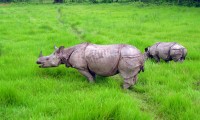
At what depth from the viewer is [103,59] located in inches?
285

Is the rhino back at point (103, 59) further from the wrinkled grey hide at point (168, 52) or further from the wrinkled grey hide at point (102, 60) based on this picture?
the wrinkled grey hide at point (168, 52)

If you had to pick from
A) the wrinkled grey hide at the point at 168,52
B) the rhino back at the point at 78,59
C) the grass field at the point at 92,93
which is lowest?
the grass field at the point at 92,93

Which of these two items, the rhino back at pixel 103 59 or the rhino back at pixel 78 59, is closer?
the rhino back at pixel 103 59

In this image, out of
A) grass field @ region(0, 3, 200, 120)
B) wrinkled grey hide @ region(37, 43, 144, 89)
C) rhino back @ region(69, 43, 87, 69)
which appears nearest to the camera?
grass field @ region(0, 3, 200, 120)

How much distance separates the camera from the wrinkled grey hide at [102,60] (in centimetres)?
701

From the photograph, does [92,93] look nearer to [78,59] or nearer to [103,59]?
[103,59]

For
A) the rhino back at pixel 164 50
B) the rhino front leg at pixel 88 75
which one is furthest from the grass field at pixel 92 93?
the rhino back at pixel 164 50

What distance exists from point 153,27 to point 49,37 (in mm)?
6550

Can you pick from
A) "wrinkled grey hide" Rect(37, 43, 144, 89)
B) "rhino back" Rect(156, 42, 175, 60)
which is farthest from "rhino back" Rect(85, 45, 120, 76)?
"rhino back" Rect(156, 42, 175, 60)

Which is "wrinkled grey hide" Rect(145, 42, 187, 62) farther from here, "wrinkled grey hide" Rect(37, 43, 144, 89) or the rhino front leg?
the rhino front leg

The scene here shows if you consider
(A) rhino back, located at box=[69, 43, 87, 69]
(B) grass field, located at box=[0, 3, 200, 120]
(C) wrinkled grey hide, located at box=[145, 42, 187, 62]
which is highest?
(A) rhino back, located at box=[69, 43, 87, 69]

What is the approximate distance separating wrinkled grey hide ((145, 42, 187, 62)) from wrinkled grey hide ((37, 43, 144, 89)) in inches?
104

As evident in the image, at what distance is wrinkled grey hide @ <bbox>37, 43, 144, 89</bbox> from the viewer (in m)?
7.01

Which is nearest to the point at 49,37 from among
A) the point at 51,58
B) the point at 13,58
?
the point at 13,58
